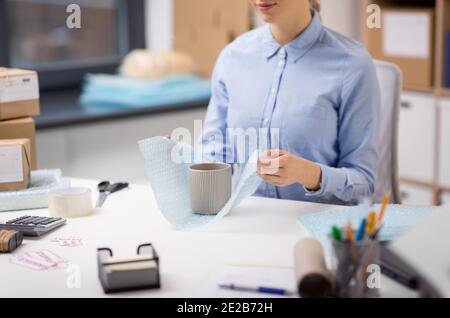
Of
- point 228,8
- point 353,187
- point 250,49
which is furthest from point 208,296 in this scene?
point 228,8

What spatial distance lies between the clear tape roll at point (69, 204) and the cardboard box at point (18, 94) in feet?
1.01

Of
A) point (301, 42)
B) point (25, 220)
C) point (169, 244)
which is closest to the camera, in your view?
point (169, 244)

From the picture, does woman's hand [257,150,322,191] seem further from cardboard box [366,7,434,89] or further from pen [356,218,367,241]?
cardboard box [366,7,434,89]

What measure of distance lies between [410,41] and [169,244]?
2060 mm

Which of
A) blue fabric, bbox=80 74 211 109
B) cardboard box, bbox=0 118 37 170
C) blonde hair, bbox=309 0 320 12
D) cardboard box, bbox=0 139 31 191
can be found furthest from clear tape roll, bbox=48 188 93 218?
blue fabric, bbox=80 74 211 109

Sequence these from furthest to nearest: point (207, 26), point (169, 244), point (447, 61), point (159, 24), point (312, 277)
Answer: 1. point (159, 24)
2. point (207, 26)
3. point (447, 61)
4. point (169, 244)
5. point (312, 277)

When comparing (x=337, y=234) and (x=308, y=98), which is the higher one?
(x=308, y=98)

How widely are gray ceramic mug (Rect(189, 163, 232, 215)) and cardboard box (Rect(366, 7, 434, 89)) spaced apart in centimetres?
180

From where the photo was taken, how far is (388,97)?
192cm

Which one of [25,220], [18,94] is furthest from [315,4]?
[25,220]

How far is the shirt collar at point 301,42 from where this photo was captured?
1.80 m

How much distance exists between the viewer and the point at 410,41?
3.11 m

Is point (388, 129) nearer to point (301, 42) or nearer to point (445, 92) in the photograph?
point (301, 42)
